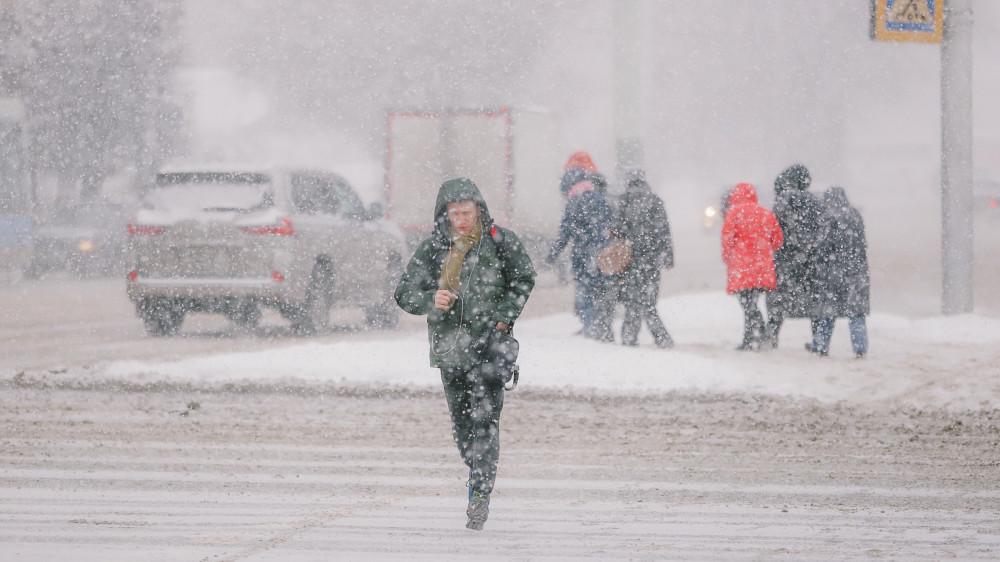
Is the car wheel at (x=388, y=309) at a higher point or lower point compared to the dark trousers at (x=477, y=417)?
lower

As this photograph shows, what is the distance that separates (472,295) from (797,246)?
7.14m

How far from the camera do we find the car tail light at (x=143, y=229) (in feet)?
44.6

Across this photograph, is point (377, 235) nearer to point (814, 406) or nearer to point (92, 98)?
point (814, 406)

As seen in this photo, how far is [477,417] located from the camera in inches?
214

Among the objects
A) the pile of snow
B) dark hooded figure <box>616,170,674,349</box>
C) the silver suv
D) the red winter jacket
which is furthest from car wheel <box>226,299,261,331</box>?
the red winter jacket

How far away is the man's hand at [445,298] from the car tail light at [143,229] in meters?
8.93

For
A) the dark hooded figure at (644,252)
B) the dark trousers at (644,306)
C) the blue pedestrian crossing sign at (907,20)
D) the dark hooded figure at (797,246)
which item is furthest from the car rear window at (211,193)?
the blue pedestrian crossing sign at (907,20)

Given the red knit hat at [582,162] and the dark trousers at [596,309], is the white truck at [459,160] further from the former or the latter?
the dark trousers at [596,309]

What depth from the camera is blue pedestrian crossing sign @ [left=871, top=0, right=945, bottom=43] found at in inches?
518

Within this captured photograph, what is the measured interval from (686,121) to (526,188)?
43.2 metres

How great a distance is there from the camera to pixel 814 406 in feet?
29.7

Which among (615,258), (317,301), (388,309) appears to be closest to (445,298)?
(615,258)

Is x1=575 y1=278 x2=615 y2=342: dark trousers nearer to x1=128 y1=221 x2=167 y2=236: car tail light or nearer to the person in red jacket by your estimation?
the person in red jacket

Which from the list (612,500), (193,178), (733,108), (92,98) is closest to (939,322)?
(193,178)
